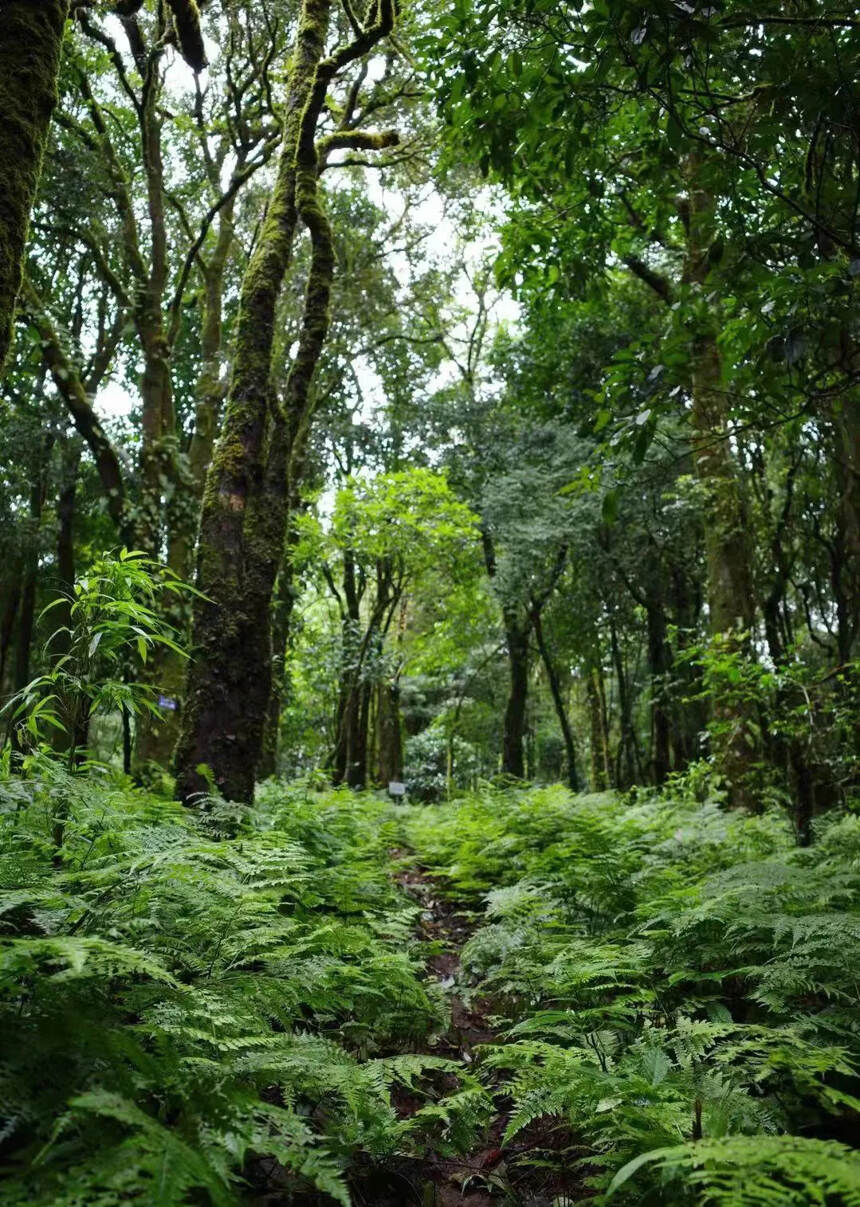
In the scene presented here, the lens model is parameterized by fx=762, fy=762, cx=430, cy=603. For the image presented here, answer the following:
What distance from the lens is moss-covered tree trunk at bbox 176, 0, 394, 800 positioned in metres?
5.65

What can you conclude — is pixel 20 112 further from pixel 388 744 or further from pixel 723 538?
pixel 388 744

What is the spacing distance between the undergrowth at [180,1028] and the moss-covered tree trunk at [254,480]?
4.94 ft

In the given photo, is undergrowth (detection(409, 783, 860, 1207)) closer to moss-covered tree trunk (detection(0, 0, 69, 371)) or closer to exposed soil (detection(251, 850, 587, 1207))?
exposed soil (detection(251, 850, 587, 1207))

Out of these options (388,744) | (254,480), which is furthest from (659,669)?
(254,480)

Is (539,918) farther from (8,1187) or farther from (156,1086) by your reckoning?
(8,1187)

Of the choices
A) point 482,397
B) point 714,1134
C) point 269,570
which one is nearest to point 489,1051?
point 714,1134

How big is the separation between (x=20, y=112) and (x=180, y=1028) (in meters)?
3.06

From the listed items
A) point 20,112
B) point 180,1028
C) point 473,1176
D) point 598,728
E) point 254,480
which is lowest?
point 473,1176

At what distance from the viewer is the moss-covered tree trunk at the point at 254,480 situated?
5.65 metres

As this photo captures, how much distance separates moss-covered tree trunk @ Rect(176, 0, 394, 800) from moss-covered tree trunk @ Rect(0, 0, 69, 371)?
2.73m

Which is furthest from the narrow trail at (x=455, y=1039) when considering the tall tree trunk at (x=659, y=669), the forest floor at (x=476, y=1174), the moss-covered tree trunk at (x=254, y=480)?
the tall tree trunk at (x=659, y=669)

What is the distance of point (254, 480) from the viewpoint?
6414 mm

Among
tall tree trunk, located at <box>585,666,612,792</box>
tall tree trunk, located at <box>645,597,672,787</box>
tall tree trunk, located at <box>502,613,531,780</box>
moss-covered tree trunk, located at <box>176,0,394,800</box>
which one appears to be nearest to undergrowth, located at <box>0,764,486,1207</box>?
moss-covered tree trunk, located at <box>176,0,394,800</box>

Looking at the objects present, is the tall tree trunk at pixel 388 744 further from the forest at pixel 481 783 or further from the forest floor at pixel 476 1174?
the forest floor at pixel 476 1174
